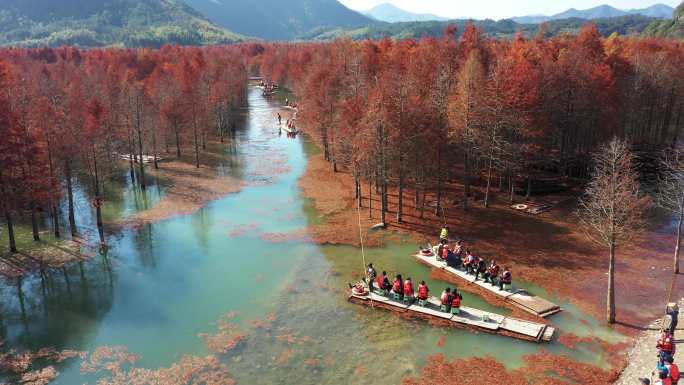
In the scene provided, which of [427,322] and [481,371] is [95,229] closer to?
[427,322]

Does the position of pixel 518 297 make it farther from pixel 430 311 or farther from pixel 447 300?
pixel 430 311

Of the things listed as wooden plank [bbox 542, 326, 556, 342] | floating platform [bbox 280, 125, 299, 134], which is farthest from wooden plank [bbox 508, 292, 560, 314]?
floating platform [bbox 280, 125, 299, 134]

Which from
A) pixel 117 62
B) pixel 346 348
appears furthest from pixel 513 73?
pixel 117 62

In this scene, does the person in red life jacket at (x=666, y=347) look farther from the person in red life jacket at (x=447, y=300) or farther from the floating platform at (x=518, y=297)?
the person in red life jacket at (x=447, y=300)

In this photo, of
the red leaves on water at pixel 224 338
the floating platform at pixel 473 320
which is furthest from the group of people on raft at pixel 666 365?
the red leaves on water at pixel 224 338

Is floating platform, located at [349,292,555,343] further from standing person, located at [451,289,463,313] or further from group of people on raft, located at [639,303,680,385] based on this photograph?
group of people on raft, located at [639,303,680,385]

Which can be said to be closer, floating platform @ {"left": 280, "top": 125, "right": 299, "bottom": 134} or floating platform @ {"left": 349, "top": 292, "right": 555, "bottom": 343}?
floating platform @ {"left": 349, "top": 292, "right": 555, "bottom": 343}
